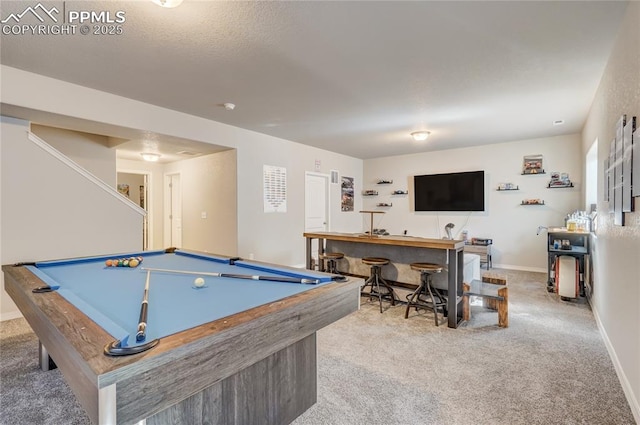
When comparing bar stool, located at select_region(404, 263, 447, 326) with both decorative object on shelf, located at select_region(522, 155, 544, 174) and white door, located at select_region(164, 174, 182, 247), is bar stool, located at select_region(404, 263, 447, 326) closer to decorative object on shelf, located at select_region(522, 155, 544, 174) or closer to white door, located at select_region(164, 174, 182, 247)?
decorative object on shelf, located at select_region(522, 155, 544, 174)

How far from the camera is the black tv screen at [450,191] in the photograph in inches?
250

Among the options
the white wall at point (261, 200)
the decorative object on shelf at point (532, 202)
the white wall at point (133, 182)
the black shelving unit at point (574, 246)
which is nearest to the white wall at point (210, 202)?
the white wall at point (261, 200)

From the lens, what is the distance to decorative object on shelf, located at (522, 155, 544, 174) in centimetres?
573

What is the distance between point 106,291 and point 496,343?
301cm

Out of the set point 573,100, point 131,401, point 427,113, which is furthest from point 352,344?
point 573,100

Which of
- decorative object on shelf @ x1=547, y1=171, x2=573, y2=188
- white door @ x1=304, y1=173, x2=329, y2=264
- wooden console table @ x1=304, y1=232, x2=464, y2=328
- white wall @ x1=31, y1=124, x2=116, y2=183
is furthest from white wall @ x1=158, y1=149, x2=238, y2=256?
decorative object on shelf @ x1=547, y1=171, x2=573, y2=188

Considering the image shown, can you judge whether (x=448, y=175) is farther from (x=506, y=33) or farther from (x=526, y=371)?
(x=526, y=371)

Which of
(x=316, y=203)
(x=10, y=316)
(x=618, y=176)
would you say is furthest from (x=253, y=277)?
→ (x=316, y=203)

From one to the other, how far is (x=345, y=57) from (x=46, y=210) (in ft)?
12.1

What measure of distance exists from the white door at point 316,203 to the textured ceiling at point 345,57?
2.34 meters

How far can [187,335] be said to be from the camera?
38.3 inches

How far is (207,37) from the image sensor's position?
2.36 metres

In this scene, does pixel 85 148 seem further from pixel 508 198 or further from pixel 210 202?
pixel 508 198

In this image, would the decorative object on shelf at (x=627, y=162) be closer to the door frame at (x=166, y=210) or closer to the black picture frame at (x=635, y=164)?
the black picture frame at (x=635, y=164)
